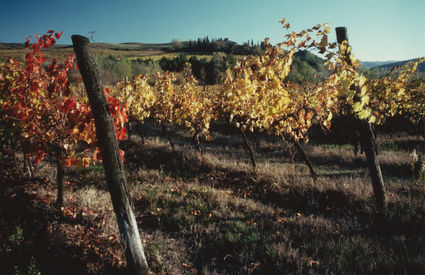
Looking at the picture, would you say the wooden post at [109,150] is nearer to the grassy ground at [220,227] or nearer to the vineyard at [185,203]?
the vineyard at [185,203]

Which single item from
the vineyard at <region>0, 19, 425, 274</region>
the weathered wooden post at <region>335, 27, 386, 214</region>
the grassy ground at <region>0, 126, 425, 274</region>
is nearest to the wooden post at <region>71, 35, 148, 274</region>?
the vineyard at <region>0, 19, 425, 274</region>

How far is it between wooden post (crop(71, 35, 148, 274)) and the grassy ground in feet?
2.20

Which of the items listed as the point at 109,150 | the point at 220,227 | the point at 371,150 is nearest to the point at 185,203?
the point at 220,227

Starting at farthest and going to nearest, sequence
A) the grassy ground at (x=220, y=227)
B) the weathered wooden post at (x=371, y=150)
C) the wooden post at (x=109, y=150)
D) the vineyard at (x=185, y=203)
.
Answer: the weathered wooden post at (x=371, y=150), the grassy ground at (x=220, y=227), the vineyard at (x=185, y=203), the wooden post at (x=109, y=150)

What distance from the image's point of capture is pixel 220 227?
4316mm

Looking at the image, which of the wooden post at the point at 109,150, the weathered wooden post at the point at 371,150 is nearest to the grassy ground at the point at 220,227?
the weathered wooden post at the point at 371,150

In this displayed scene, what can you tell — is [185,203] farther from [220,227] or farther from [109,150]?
[109,150]

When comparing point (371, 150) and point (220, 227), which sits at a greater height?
point (371, 150)

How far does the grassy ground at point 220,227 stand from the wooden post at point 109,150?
67cm

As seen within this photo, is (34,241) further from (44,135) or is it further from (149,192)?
(149,192)

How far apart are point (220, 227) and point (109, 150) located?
9.41 ft

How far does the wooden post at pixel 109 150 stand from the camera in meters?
2.41

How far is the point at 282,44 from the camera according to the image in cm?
429

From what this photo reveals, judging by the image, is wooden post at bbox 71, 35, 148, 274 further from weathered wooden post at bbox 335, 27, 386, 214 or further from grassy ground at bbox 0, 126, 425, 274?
weathered wooden post at bbox 335, 27, 386, 214
